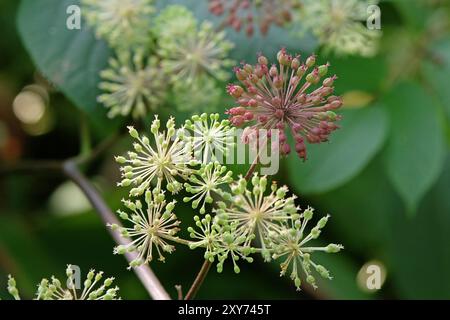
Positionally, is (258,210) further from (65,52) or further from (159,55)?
(65,52)

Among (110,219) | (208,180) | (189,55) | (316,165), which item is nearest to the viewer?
(208,180)

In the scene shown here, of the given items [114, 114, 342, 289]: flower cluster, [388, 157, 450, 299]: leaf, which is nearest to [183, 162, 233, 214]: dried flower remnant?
[114, 114, 342, 289]: flower cluster

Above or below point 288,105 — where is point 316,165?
below

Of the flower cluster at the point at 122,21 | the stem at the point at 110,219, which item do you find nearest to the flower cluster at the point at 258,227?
the stem at the point at 110,219

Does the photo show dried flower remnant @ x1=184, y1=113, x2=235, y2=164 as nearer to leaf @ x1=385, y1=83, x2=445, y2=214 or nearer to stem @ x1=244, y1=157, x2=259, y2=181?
stem @ x1=244, y1=157, x2=259, y2=181

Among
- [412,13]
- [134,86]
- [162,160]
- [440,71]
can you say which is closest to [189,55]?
[134,86]

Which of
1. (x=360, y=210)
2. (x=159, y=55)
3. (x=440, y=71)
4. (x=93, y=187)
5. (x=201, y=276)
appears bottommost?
(x=360, y=210)
